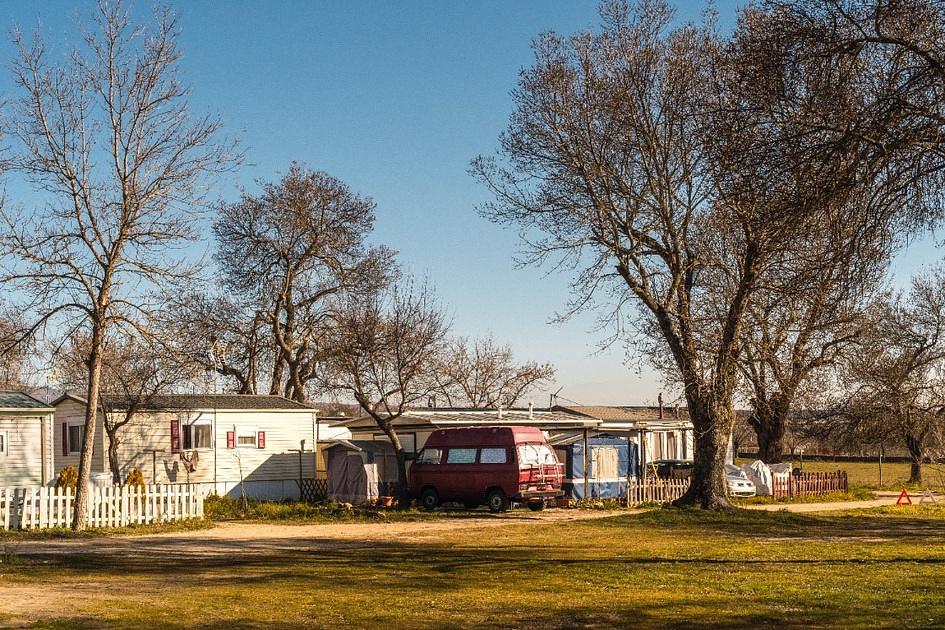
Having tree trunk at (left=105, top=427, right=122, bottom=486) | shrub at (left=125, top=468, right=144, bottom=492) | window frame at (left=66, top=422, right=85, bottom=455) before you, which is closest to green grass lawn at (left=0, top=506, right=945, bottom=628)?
shrub at (left=125, top=468, right=144, bottom=492)

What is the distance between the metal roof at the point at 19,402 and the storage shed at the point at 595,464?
15053 mm

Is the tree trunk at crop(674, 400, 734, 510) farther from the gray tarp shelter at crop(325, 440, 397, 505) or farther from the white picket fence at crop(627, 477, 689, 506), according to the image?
the gray tarp shelter at crop(325, 440, 397, 505)

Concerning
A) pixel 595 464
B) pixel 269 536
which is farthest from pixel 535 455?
pixel 269 536

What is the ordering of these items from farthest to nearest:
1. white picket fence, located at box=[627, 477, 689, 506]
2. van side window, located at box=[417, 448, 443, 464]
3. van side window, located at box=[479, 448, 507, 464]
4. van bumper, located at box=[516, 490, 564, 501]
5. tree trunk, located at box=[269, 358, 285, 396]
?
tree trunk, located at box=[269, 358, 285, 396], white picket fence, located at box=[627, 477, 689, 506], van side window, located at box=[417, 448, 443, 464], van side window, located at box=[479, 448, 507, 464], van bumper, located at box=[516, 490, 564, 501]

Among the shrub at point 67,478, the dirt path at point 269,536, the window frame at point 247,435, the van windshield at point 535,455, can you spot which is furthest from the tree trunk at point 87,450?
the window frame at point 247,435

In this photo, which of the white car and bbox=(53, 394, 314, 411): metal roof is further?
the white car

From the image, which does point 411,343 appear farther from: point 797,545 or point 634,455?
point 797,545

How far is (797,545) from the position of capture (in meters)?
18.6

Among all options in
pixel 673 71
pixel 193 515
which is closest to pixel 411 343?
pixel 193 515

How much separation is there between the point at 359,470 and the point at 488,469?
5.04 meters

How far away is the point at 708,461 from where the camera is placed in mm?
26406

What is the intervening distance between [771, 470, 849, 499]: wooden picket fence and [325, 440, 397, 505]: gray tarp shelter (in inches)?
515

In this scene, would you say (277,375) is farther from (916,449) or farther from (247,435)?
(916,449)

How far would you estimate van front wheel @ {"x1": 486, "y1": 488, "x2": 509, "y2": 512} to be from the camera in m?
29.8
